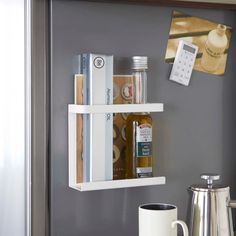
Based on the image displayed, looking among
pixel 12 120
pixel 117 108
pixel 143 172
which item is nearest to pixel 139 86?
pixel 117 108

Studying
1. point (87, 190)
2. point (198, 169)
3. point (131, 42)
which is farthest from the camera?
point (198, 169)

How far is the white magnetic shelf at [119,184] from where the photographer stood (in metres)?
1.26

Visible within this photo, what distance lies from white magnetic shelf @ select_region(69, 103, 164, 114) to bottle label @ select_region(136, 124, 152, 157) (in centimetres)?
4

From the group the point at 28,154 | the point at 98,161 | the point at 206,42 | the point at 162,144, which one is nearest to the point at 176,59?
the point at 206,42

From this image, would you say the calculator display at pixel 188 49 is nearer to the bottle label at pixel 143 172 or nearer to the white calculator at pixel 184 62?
the white calculator at pixel 184 62

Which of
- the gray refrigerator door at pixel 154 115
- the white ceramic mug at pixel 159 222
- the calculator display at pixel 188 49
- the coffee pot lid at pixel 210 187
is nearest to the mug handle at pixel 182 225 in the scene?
the white ceramic mug at pixel 159 222

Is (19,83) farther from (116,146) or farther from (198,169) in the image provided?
(198,169)

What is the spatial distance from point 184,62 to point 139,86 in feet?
0.53

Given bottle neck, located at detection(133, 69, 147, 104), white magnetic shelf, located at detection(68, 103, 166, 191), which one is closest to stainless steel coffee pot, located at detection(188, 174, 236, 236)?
white magnetic shelf, located at detection(68, 103, 166, 191)

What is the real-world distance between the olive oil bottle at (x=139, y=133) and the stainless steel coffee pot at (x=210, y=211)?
0.44 ft

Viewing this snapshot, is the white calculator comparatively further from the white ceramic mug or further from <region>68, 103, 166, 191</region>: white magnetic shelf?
the white ceramic mug

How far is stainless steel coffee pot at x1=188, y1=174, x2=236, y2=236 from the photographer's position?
126cm

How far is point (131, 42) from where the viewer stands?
4.52ft

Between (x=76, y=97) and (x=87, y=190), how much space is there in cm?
21
